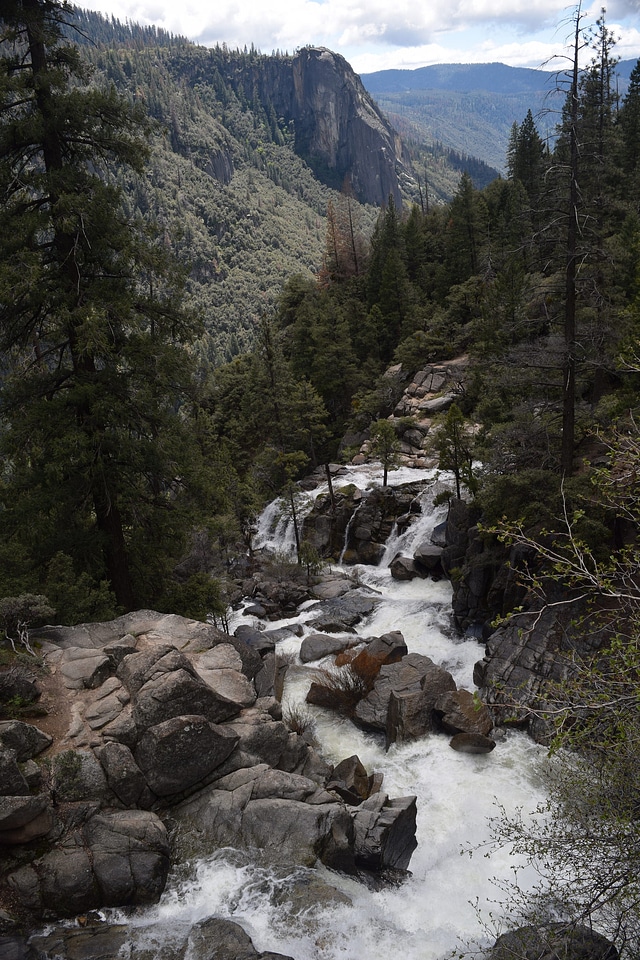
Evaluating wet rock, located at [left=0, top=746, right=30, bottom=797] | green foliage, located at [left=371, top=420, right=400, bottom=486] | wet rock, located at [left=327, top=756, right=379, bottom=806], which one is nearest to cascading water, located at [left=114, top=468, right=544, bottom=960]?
wet rock, located at [left=327, top=756, right=379, bottom=806]

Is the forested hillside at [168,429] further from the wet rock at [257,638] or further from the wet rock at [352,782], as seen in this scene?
the wet rock at [257,638]

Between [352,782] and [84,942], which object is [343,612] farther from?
[84,942]

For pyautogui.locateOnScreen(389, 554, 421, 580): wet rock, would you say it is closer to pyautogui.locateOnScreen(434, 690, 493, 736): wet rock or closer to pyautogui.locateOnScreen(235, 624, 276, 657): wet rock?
pyautogui.locateOnScreen(235, 624, 276, 657): wet rock

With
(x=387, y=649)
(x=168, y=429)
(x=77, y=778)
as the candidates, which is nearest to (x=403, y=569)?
(x=387, y=649)

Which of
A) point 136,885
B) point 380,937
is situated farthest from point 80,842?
point 380,937

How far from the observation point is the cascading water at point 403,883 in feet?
25.7

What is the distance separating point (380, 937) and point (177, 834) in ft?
10.8

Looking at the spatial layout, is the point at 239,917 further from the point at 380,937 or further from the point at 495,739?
the point at 495,739

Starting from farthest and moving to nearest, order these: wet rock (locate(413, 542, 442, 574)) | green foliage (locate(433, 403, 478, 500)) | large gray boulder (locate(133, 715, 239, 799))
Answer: wet rock (locate(413, 542, 442, 574))
green foliage (locate(433, 403, 478, 500))
large gray boulder (locate(133, 715, 239, 799))

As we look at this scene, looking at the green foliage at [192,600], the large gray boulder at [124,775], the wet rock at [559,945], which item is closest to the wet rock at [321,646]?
the green foliage at [192,600]

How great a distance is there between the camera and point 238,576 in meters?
28.6

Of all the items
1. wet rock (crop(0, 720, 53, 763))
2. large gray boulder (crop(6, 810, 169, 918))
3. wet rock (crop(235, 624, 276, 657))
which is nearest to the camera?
large gray boulder (crop(6, 810, 169, 918))

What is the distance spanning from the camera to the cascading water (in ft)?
25.7

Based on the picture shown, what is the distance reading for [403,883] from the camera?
31.6 feet
